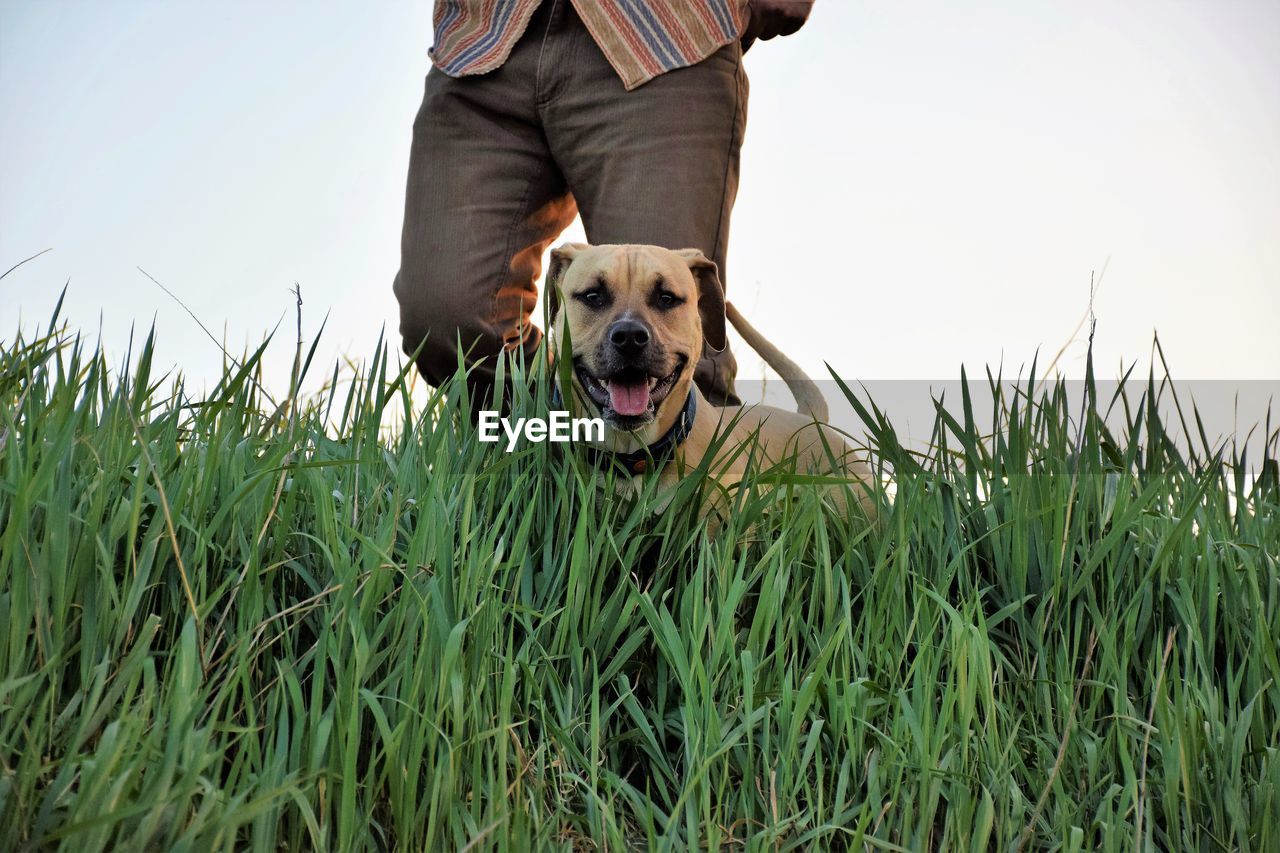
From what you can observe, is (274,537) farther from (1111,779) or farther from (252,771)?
(1111,779)

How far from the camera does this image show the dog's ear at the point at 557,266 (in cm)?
257

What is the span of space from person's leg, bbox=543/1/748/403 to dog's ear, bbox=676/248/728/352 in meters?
0.17

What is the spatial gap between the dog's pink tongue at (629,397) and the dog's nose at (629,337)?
0.08 m

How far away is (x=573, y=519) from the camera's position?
1926 millimetres

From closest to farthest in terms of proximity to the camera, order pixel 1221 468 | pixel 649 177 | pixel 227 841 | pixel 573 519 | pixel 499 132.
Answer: pixel 227 841, pixel 573 519, pixel 1221 468, pixel 649 177, pixel 499 132

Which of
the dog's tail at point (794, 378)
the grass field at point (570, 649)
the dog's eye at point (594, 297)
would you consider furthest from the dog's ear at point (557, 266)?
the dog's tail at point (794, 378)

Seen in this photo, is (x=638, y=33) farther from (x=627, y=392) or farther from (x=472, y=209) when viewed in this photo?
(x=627, y=392)

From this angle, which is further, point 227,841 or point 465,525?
point 465,525

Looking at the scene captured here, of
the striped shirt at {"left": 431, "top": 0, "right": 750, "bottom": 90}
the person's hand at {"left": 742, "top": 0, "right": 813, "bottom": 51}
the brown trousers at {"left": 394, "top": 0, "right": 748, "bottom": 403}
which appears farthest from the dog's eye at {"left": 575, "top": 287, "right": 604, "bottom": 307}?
the person's hand at {"left": 742, "top": 0, "right": 813, "bottom": 51}

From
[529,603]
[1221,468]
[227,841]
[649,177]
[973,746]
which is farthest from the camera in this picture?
[649,177]

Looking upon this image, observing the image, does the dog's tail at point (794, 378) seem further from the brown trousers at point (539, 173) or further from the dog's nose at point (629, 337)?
the dog's nose at point (629, 337)

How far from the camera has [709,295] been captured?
268cm

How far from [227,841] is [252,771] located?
0.20 metres

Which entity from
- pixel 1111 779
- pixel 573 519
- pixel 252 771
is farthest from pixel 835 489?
pixel 252 771
